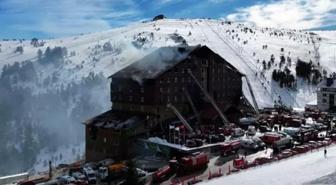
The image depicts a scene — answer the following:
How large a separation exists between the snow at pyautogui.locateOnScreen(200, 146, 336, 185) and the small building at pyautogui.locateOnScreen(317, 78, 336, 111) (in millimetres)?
39813

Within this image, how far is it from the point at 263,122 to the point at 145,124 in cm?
1399

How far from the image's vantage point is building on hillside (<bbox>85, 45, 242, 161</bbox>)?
5559 centimetres

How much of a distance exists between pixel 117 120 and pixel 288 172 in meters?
26.8

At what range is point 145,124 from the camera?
179 feet

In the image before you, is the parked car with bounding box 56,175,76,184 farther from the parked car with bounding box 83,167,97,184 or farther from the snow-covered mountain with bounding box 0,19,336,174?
the snow-covered mountain with bounding box 0,19,336,174

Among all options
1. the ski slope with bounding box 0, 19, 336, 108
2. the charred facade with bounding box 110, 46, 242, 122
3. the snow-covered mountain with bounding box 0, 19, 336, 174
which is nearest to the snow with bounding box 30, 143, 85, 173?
the snow-covered mountain with bounding box 0, 19, 336, 174

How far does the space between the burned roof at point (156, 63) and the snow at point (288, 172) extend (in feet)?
75.2

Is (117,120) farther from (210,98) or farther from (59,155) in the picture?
(59,155)

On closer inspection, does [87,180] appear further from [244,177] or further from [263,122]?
[263,122]

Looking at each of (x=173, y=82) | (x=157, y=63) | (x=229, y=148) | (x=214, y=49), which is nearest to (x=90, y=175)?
(x=229, y=148)

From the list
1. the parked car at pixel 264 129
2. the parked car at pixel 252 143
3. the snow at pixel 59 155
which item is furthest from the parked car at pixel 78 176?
the snow at pixel 59 155

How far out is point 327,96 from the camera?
78.8 m

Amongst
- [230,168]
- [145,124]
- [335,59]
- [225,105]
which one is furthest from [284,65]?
[230,168]

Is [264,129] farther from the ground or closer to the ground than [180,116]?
closer to the ground
